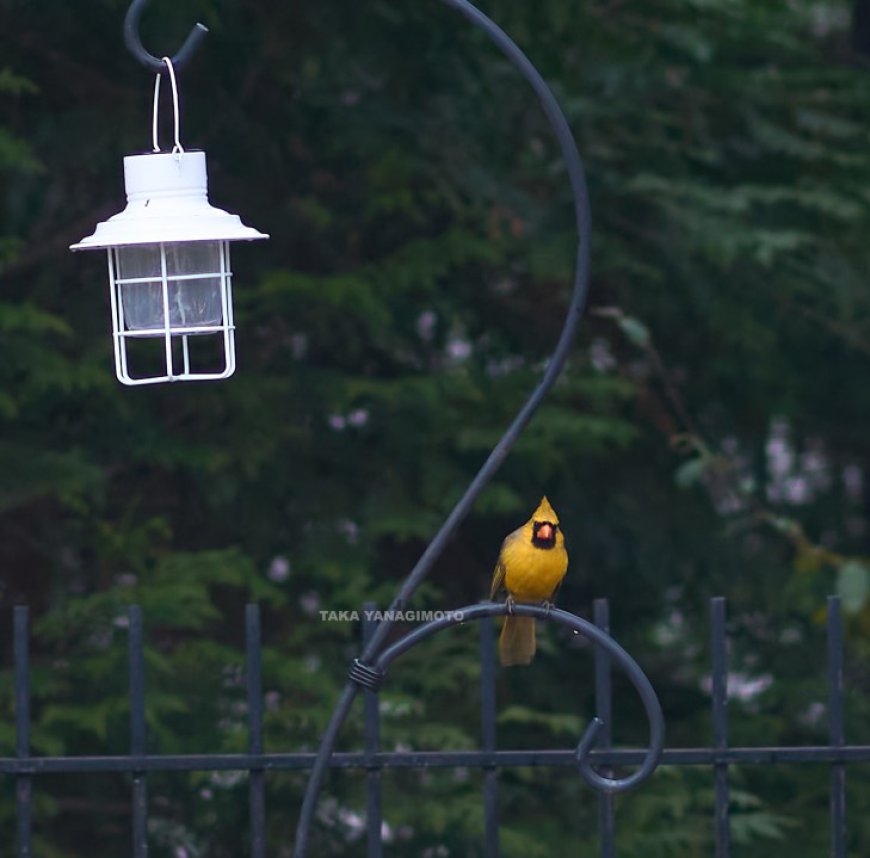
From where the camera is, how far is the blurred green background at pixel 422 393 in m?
4.66

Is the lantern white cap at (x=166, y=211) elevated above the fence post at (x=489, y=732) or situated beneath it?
elevated above

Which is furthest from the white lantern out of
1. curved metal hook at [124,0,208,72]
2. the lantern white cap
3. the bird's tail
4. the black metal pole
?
the bird's tail

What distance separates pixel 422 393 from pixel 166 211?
2618 millimetres

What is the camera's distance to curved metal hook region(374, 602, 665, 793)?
255 cm

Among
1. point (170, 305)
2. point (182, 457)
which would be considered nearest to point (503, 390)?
point (182, 457)

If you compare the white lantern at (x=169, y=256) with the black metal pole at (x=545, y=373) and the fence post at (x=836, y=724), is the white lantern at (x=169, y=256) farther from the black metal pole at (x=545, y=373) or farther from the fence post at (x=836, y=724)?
the fence post at (x=836, y=724)

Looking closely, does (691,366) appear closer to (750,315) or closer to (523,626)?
(750,315)

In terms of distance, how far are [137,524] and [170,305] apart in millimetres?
2600

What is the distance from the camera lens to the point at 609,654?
2668 millimetres

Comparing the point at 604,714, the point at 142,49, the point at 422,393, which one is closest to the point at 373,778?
the point at 604,714

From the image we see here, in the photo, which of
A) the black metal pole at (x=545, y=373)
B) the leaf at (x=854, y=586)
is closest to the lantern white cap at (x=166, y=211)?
the black metal pole at (x=545, y=373)

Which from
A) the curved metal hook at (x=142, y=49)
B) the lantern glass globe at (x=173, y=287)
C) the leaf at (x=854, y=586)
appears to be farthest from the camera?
the leaf at (x=854, y=586)

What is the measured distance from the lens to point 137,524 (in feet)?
16.9

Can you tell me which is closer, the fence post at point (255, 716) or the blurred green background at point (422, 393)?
the fence post at point (255, 716)
